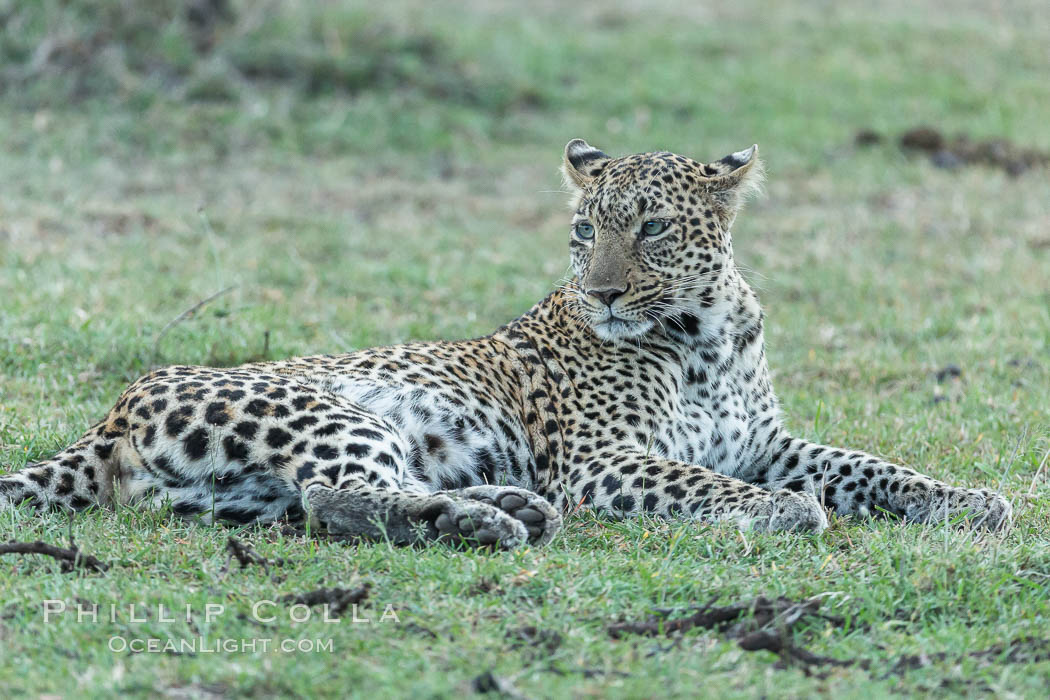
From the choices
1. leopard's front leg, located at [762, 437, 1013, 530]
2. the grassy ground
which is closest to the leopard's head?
leopard's front leg, located at [762, 437, 1013, 530]

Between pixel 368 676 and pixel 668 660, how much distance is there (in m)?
0.97

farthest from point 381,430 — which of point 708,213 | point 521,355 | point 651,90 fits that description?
point 651,90

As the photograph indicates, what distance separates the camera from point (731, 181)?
23.5 ft

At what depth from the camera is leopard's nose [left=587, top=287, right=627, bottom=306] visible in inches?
266

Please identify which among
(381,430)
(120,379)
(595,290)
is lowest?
(120,379)

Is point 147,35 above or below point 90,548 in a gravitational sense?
above

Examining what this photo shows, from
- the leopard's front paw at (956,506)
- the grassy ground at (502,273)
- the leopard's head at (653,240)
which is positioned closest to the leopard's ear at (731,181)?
the leopard's head at (653,240)

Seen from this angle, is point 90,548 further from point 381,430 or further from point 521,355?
point 521,355

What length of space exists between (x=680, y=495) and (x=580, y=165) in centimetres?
215

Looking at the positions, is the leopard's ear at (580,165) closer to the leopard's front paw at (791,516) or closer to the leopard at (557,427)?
the leopard at (557,427)

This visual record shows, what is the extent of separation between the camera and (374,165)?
53.0 feet

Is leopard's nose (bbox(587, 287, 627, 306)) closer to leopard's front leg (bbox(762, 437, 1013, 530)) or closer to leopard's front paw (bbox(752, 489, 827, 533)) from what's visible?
leopard's front leg (bbox(762, 437, 1013, 530))

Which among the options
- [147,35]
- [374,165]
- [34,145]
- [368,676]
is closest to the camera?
[368,676]

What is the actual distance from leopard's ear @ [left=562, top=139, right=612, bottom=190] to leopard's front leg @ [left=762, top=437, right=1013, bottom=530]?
1.77 m
